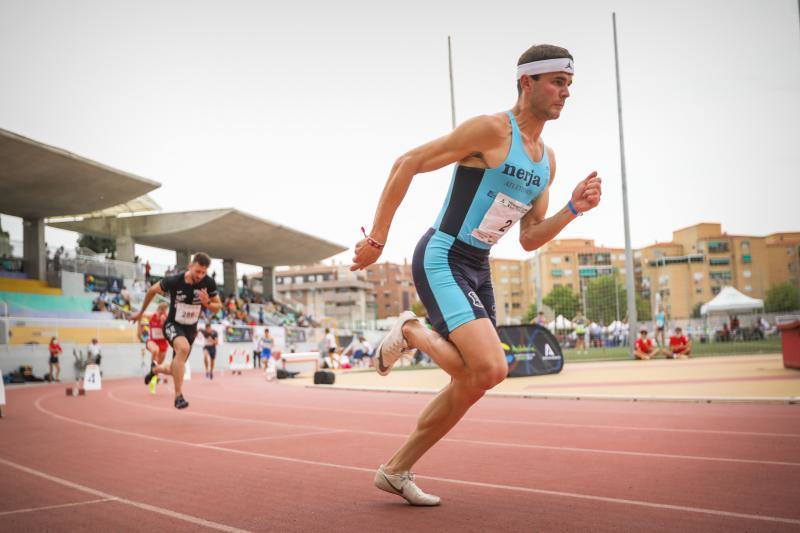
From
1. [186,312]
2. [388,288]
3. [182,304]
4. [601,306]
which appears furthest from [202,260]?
[388,288]

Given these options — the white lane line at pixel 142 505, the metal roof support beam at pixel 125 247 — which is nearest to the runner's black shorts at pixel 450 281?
the white lane line at pixel 142 505

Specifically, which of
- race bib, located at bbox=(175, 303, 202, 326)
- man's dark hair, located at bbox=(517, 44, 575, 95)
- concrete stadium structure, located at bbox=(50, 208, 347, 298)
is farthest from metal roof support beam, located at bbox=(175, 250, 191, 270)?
man's dark hair, located at bbox=(517, 44, 575, 95)

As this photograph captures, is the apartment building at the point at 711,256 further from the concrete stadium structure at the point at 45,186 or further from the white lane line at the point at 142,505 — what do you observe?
the white lane line at the point at 142,505

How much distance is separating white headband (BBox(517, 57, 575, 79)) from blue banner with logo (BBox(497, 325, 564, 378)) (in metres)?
13.8

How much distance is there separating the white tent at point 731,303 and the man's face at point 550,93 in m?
34.0

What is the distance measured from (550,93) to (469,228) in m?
0.90

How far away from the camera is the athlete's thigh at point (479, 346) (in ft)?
12.1

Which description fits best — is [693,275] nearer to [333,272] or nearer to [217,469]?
[333,272]

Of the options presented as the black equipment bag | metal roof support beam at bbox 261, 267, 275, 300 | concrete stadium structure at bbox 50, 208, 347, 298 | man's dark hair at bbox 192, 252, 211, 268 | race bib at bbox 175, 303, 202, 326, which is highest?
concrete stadium structure at bbox 50, 208, 347, 298

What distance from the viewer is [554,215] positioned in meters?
4.14

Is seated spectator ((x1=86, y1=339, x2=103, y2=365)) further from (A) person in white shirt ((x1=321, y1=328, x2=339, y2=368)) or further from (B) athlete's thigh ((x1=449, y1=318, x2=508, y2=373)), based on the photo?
(B) athlete's thigh ((x1=449, y1=318, x2=508, y2=373))

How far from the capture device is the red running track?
3.76 meters

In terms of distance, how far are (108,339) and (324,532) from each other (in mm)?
29029

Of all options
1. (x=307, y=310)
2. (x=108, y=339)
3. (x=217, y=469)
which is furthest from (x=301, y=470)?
(x=307, y=310)
